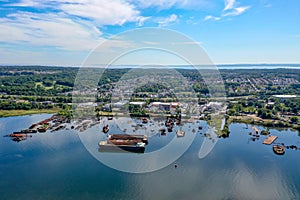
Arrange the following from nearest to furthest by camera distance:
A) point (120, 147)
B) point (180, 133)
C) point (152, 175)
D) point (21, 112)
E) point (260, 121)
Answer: point (152, 175) < point (120, 147) < point (180, 133) < point (260, 121) < point (21, 112)

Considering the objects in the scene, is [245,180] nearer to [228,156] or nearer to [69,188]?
[228,156]

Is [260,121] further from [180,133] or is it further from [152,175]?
[152,175]

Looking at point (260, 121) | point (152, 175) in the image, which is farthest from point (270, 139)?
point (152, 175)

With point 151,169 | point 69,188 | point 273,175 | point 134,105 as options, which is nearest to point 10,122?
point 134,105

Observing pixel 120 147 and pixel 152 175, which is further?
pixel 120 147

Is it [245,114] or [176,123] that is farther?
[245,114]

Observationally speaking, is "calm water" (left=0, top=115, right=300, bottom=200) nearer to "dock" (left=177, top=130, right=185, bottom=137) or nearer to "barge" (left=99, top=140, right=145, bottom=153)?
"barge" (left=99, top=140, right=145, bottom=153)

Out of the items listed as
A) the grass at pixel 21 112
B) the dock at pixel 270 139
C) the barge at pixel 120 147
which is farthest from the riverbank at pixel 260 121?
the grass at pixel 21 112

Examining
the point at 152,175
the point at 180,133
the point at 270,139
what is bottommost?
the point at 152,175
